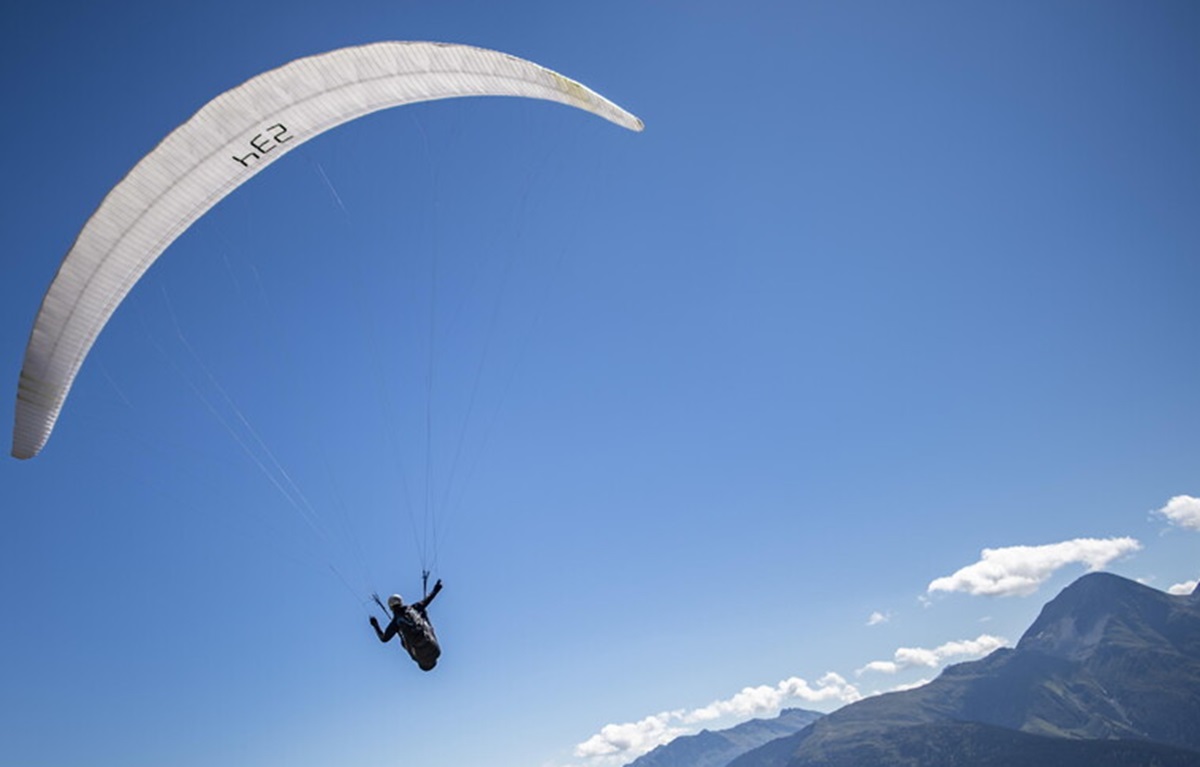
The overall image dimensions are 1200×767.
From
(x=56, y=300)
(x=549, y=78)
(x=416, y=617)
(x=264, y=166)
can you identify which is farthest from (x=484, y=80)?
(x=416, y=617)

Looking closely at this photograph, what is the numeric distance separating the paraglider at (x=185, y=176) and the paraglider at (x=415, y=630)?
30.0 ft

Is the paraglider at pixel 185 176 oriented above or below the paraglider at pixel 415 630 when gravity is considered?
above

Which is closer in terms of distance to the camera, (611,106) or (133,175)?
(133,175)

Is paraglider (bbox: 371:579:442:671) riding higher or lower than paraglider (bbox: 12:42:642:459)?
lower

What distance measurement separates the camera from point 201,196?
1609 centimetres

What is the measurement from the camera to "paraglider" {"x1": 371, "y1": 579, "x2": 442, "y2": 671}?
17453mm

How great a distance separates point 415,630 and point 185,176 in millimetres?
11750

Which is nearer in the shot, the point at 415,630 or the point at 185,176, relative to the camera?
the point at 185,176

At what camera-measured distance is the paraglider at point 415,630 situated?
17453 mm

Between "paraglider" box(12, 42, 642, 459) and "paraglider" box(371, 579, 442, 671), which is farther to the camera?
"paraglider" box(371, 579, 442, 671)

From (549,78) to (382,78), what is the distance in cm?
489

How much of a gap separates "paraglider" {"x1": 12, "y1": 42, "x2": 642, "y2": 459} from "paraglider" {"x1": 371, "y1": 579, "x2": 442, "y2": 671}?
9.13 meters

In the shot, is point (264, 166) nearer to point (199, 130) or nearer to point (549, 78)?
point (199, 130)

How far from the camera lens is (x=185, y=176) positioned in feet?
50.4
